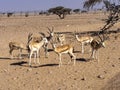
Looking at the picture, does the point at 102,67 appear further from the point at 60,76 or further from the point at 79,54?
the point at 79,54

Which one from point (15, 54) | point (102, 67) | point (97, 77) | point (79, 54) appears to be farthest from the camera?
point (15, 54)

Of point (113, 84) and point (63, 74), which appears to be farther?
point (63, 74)

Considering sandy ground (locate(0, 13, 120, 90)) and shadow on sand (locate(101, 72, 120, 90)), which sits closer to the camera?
shadow on sand (locate(101, 72, 120, 90))

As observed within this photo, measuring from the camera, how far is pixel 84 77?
1662 cm

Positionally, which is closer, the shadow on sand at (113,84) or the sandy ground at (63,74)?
the shadow on sand at (113,84)

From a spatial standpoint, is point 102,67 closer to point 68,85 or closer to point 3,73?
point 68,85

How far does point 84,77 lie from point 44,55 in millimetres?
5965

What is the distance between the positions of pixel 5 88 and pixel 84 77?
10.5ft

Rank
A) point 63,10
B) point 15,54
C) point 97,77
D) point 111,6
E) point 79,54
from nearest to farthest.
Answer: point 97,77, point 79,54, point 15,54, point 111,6, point 63,10

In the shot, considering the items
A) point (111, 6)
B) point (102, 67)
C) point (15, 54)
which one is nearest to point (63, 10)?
point (111, 6)

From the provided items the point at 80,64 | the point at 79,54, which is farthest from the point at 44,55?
the point at 80,64

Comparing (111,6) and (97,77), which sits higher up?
(111,6)

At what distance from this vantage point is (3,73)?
18453mm

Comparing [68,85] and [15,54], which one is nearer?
[68,85]
